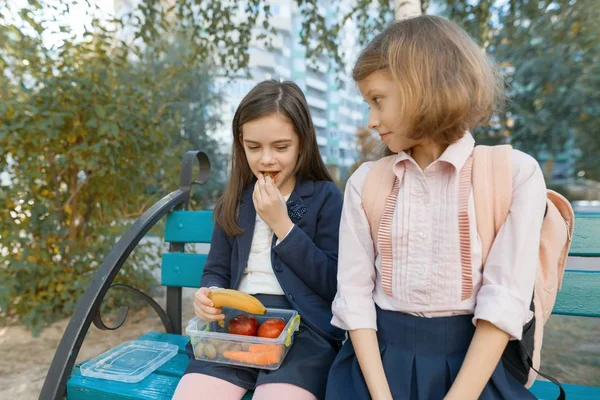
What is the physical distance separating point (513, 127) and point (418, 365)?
4117mm

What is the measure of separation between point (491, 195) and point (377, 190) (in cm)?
29

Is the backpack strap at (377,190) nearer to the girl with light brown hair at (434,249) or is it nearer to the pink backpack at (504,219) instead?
the girl with light brown hair at (434,249)

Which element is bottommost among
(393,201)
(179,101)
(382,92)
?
(393,201)

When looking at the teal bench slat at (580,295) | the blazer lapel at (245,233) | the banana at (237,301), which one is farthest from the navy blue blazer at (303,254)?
the teal bench slat at (580,295)

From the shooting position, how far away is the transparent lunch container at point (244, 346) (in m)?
1.33

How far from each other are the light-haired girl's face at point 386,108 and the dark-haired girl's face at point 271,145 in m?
0.41

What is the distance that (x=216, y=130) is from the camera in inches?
384

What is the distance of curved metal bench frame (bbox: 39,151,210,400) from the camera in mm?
1481

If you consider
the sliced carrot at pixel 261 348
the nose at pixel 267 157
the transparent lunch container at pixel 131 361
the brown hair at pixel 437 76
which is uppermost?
the brown hair at pixel 437 76

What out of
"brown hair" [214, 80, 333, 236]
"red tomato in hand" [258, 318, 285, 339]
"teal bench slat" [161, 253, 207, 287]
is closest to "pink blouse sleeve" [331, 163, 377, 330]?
"red tomato in hand" [258, 318, 285, 339]

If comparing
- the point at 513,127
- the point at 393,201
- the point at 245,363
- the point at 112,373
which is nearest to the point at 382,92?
the point at 393,201

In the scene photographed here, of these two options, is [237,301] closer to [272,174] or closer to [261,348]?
[261,348]

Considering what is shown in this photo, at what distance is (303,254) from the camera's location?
1.50m

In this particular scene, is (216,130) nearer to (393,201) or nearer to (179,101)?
(179,101)
